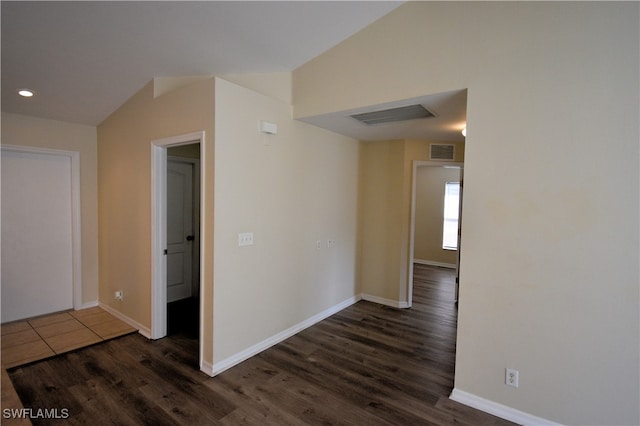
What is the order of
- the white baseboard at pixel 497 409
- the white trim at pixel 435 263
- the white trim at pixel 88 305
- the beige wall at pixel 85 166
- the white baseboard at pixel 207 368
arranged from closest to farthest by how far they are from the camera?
1. the white baseboard at pixel 497 409
2. the white baseboard at pixel 207 368
3. the beige wall at pixel 85 166
4. the white trim at pixel 88 305
5. the white trim at pixel 435 263

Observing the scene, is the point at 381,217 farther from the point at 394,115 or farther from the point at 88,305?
the point at 88,305

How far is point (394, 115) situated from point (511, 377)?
249 cm

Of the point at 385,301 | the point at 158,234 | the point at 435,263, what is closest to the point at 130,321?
the point at 158,234

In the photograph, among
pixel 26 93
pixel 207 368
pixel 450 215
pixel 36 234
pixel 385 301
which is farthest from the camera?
pixel 450 215

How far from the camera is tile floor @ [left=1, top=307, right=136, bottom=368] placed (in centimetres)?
297

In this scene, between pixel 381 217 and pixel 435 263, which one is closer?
pixel 381 217

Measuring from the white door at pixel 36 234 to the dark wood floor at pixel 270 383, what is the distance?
4.82ft

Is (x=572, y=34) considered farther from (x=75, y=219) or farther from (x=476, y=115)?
(x=75, y=219)

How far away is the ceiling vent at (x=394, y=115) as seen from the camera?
2.98 meters

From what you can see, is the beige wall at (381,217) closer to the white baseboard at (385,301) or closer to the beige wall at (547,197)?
the white baseboard at (385,301)

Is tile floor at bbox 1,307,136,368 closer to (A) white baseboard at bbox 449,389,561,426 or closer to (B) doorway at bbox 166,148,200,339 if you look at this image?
(B) doorway at bbox 166,148,200,339

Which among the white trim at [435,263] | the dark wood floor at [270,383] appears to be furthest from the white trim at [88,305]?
the white trim at [435,263]

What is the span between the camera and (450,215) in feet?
24.6

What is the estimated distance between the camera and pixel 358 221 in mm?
4730
